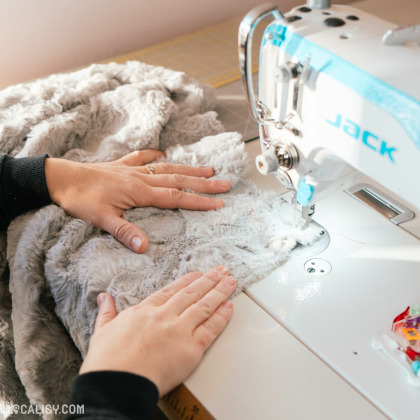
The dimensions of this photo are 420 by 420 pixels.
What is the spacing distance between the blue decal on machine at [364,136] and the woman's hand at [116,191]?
37 centimetres

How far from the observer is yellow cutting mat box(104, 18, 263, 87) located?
1646 millimetres

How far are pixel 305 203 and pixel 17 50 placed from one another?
1282mm

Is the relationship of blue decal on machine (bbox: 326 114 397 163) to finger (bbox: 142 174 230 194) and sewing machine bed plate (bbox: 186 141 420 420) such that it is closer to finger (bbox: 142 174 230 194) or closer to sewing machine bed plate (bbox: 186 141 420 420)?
sewing machine bed plate (bbox: 186 141 420 420)

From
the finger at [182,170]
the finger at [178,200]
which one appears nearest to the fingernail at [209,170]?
the finger at [182,170]

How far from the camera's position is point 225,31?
1.93 metres

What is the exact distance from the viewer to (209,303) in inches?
33.6

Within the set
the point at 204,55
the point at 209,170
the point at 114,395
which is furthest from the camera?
the point at 204,55

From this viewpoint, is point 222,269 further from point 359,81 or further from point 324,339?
point 359,81

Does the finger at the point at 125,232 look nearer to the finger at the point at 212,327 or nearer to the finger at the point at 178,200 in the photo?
the finger at the point at 178,200

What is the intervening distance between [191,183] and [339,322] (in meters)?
0.47

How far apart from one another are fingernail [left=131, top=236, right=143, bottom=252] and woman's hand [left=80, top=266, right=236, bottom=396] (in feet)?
0.38

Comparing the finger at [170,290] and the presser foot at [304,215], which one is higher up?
the presser foot at [304,215]

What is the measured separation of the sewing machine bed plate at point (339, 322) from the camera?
738 mm

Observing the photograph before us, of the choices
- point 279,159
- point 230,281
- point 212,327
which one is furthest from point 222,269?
point 279,159
